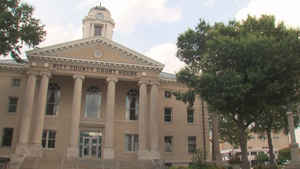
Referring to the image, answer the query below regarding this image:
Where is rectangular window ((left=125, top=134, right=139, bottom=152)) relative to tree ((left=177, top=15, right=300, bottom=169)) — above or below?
below

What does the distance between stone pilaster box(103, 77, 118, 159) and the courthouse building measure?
10cm

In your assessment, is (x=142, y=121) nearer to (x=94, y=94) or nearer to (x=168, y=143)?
(x=168, y=143)

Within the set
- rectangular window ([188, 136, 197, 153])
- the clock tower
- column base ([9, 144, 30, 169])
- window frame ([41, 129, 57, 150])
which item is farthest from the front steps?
the clock tower

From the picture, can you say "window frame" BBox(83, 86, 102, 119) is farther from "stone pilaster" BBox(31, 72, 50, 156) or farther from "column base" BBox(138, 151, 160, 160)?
"column base" BBox(138, 151, 160, 160)

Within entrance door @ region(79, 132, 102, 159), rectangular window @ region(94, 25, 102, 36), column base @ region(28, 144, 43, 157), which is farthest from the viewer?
rectangular window @ region(94, 25, 102, 36)

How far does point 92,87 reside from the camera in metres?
34.8

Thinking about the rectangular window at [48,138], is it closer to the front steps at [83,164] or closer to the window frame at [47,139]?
the window frame at [47,139]

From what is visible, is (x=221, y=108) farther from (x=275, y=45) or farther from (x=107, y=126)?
(x=107, y=126)

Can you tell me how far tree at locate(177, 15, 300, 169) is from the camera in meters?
20.6

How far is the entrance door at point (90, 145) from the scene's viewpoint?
3251 cm

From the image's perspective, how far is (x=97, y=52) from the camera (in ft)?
108

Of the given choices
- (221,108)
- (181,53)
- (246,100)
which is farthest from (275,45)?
(181,53)

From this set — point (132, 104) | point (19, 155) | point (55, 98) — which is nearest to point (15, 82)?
point (55, 98)

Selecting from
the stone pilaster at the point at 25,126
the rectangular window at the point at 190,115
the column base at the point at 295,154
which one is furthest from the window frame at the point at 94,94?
the column base at the point at 295,154
